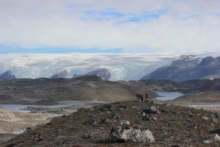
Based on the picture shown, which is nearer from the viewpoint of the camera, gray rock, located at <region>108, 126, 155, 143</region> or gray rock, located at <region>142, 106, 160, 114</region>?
gray rock, located at <region>108, 126, 155, 143</region>

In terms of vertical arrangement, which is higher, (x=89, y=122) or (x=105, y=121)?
(x=105, y=121)

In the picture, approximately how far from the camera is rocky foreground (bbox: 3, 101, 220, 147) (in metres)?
23.5

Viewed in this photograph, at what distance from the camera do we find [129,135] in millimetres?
23266

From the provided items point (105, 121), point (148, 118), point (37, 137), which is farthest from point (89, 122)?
point (37, 137)

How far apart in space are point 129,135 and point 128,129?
0.47m

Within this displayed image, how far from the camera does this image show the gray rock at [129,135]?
2308cm

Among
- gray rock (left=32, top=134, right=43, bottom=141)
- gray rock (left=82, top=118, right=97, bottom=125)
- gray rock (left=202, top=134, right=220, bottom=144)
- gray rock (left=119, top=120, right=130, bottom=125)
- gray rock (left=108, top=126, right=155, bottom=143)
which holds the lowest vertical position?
gray rock (left=32, top=134, right=43, bottom=141)

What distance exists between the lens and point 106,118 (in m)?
33.9

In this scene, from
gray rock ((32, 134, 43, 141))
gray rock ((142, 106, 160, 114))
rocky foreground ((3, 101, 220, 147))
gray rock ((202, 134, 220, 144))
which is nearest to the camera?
rocky foreground ((3, 101, 220, 147))

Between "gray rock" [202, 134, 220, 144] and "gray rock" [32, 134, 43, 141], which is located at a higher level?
"gray rock" [202, 134, 220, 144]

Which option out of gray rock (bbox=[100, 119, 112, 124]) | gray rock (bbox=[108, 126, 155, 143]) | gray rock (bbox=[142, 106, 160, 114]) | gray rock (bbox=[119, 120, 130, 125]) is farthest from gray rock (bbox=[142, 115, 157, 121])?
gray rock (bbox=[108, 126, 155, 143])

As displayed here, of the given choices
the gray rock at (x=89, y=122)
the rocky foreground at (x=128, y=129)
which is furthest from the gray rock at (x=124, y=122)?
the gray rock at (x=89, y=122)

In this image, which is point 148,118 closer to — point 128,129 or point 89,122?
point 89,122

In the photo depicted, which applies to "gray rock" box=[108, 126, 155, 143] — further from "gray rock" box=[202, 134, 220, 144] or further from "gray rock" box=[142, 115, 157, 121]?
"gray rock" box=[142, 115, 157, 121]
